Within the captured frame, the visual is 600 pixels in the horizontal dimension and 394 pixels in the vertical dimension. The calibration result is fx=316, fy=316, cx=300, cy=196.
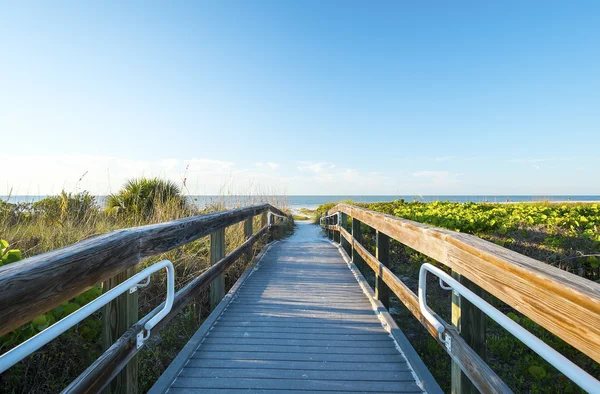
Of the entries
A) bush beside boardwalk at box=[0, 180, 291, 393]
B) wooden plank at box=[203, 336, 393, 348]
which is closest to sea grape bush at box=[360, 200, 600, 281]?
wooden plank at box=[203, 336, 393, 348]

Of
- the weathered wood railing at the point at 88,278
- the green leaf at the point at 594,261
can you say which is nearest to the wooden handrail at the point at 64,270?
the weathered wood railing at the point at 88,278

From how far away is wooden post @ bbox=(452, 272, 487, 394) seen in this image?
1.55 metres

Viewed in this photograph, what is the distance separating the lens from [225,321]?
2869 millimetres

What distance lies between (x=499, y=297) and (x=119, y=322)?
69.6 inches

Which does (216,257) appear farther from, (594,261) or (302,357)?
(594,261)

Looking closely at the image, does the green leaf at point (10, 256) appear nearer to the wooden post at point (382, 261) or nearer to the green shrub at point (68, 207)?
the wooden post at point (382, 261)

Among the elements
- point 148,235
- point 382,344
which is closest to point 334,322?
point 382,344

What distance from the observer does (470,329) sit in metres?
1.57

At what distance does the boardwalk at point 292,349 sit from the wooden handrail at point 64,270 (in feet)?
2.89

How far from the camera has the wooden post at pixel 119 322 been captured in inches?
61.8

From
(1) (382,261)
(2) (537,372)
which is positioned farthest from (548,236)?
(1) (382,261)

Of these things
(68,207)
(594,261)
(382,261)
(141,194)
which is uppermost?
(141,194)

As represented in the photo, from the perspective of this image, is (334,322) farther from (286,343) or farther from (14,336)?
(14,336)

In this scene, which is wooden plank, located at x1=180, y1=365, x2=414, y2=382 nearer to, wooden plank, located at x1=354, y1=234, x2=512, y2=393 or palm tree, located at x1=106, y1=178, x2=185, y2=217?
wooden plank, located at x1=354, y1=234, x2=512, y2=393
